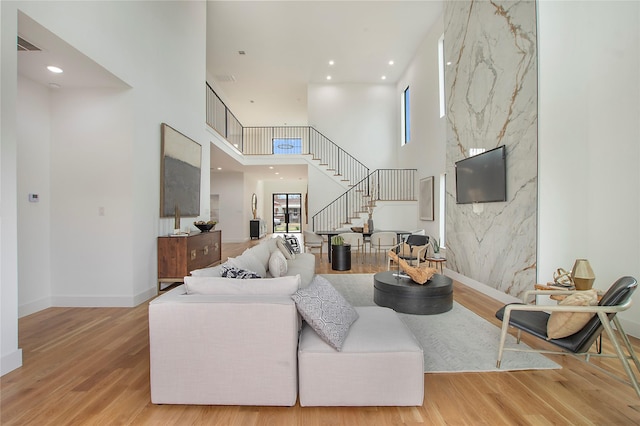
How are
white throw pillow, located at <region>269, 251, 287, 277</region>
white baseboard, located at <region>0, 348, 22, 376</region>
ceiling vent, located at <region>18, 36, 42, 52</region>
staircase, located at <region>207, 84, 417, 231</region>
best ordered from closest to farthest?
1. white baseboard, located at <region>0, 348, 22, 376</region>
2. ceiling vent, located at <region>18, 36, 42, 52</region>
3. white throw pillow, located at <region>269, 251, 287, 277</region>
4. staircase, located at <region>207, 84, 417, 231</region>

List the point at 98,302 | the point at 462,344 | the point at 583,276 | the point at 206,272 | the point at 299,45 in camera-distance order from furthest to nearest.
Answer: the point at 299,45 → the point at 98,302 → the point at 462,344 → the point at 583,276 → the point at 206,272

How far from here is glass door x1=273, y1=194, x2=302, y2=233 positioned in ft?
57.7

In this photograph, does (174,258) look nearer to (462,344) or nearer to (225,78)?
(462,344)

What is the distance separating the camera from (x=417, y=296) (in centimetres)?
342

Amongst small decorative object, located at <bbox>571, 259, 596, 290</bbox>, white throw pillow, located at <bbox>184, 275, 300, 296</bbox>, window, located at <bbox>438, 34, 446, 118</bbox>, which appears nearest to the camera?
white throw pillow, located at <bbox>184, 275, 300, 296</bbox>

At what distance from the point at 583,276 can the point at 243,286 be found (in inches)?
112

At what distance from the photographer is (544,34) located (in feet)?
11.1

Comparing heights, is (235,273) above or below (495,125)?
below

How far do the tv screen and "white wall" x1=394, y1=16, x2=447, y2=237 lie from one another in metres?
2.15

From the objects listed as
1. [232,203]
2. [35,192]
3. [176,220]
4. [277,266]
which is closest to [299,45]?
[176,220]

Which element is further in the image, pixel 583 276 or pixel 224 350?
pixel 583 276

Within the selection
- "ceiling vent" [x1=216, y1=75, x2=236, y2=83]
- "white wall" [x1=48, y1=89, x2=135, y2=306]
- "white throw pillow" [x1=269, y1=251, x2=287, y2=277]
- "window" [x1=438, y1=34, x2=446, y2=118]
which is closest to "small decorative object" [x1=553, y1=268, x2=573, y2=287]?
"white throw pillow" [x1=269, y1=251, x2=287, y2=277]

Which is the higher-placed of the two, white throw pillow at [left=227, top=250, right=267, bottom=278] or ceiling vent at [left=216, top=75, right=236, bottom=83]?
ceiling vent at [left=216, top=75, right=236, bottom=83]

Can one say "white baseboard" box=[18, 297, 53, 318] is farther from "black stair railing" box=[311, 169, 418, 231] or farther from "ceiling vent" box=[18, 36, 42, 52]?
"black stair railing" box=[311, 169, 418, 231]
